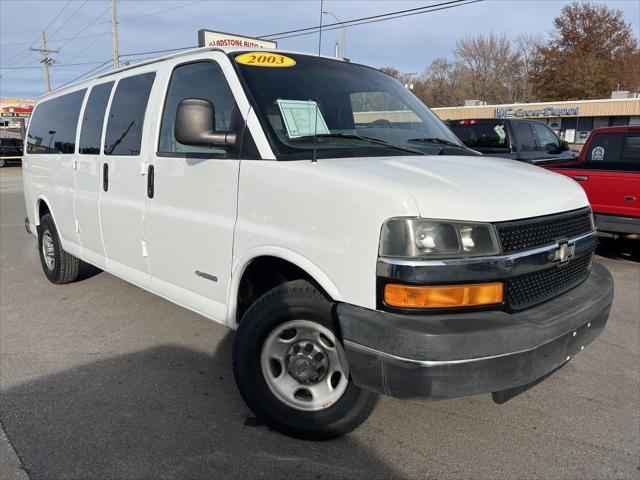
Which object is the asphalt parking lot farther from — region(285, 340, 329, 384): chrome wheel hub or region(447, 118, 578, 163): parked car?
region(447, 118, 578, 163): parked car

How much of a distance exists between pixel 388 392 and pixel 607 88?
57917mm

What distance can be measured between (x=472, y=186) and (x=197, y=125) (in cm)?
151

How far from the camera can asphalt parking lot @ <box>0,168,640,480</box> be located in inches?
109

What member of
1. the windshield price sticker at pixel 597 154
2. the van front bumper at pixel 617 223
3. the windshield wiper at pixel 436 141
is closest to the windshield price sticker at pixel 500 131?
the windshield price sticker at pixel 597 154

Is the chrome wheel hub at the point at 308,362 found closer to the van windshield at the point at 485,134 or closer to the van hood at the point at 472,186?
the van hood at the point at 472,186

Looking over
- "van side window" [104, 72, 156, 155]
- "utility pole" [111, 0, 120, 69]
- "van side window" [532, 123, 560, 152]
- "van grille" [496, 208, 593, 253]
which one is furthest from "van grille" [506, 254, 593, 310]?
"utility pole" [111, 0, 120, 69]

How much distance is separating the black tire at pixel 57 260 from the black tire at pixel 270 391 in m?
3.60

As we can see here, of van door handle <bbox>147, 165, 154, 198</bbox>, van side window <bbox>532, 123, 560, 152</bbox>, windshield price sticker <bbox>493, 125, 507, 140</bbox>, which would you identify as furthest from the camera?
van side window <bbox>532, 123, 560, 152</bbox>

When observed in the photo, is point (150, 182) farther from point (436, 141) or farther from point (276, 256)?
point (436, 141)

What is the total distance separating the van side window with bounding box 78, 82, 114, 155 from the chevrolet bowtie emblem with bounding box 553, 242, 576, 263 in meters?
3.63

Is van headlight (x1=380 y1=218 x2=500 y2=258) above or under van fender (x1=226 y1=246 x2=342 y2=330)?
above

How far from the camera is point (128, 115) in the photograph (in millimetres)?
4172

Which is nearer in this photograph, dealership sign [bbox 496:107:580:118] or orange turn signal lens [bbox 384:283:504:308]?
orange turn signal lens [bbox 384:283:504:308]

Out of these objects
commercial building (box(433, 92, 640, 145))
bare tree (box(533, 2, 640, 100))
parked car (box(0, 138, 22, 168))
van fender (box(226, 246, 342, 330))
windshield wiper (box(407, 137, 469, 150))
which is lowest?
parked car (box(0, 138, 22, 168))
